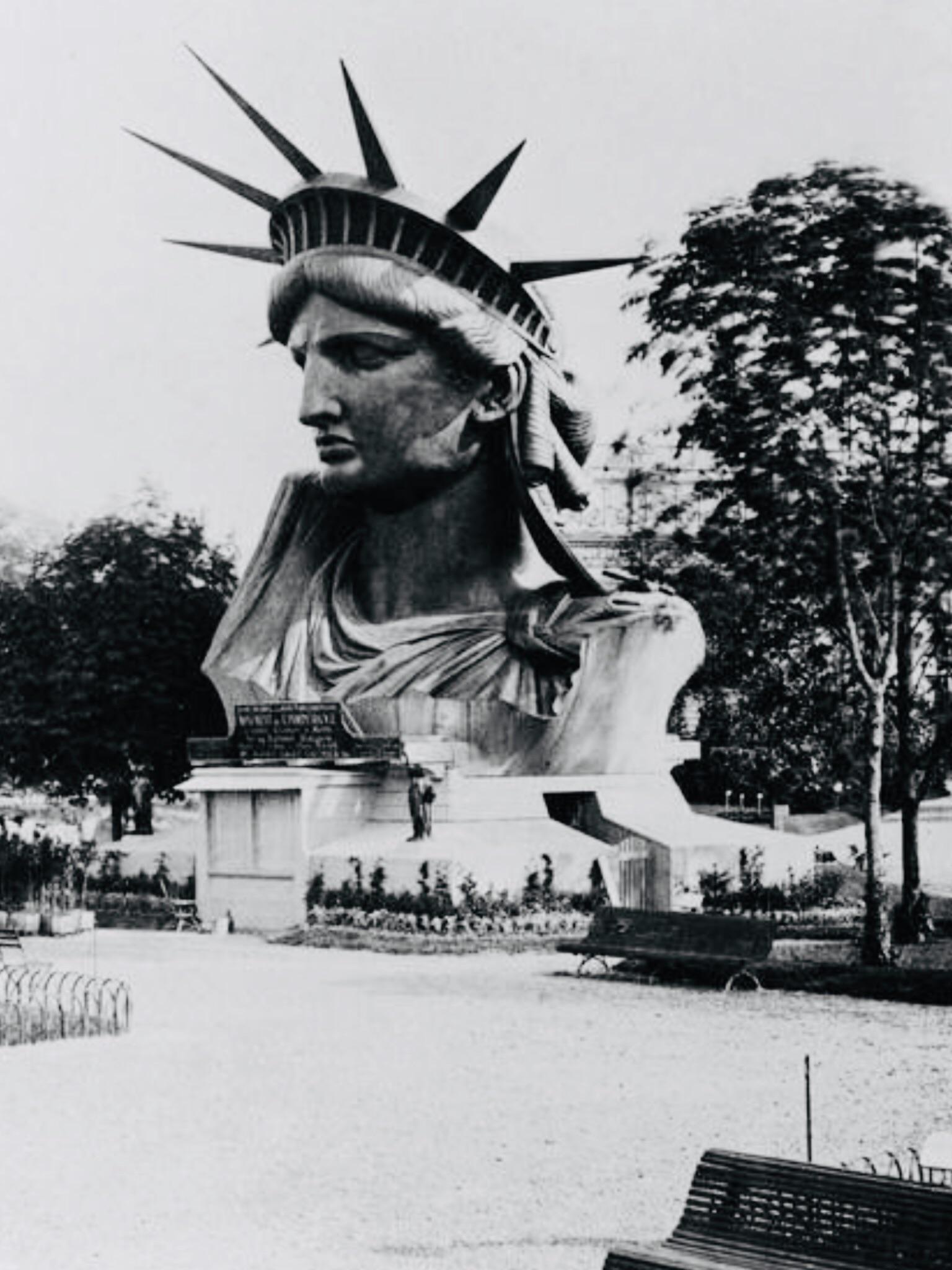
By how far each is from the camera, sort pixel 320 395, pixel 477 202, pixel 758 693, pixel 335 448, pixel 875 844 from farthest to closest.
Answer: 1. pixel 758 693
2. pixel 335 448
3. pixel 320 395
4. pixel 477 202
5. pixel 875 844

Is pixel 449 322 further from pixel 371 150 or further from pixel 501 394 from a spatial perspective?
pixel 371 150

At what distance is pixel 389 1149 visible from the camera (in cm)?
1082

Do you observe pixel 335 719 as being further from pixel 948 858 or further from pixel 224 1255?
pixel 224 1255

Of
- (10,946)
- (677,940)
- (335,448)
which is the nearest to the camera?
(677,940)

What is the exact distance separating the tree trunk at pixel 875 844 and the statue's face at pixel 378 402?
33.2ft

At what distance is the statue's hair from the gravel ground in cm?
1098

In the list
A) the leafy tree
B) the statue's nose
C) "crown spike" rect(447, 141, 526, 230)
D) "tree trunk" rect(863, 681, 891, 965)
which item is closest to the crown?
"crown spike" rect(447, 141, 526, 230)

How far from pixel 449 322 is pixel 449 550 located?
4.12 metres

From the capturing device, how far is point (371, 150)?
25578mm

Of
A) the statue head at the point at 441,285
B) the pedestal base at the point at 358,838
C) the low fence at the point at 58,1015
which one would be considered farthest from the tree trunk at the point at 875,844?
the statue head at the point at 441,285

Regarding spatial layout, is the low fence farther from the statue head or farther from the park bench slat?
the statue head

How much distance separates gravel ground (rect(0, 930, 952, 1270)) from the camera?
9.02m

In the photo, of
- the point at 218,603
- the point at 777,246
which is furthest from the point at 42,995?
the point at 218,603

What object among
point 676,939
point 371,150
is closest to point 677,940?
point 676,939
